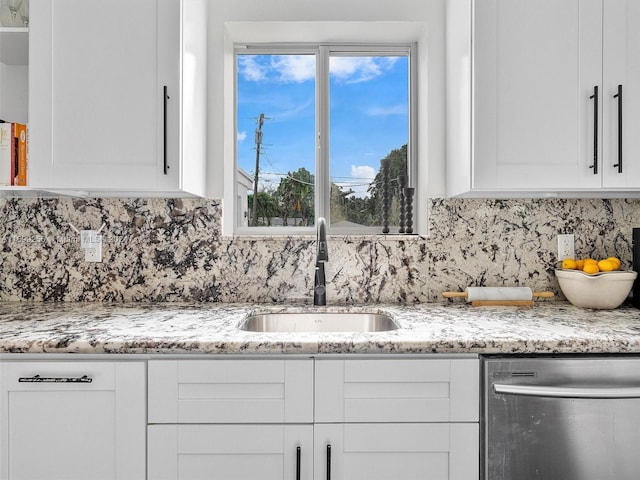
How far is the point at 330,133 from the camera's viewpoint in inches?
86.9

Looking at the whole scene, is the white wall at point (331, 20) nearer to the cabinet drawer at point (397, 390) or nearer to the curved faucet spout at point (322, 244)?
the curved faucet spout at point (322, 244)

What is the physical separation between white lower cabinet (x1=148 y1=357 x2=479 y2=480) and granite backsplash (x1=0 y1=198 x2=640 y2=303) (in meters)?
0.69

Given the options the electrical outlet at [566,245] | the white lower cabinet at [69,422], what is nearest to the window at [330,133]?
the electrical outlet at [566,245]

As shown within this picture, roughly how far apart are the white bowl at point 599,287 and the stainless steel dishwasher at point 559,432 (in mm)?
546

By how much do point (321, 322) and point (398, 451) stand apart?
68 cm

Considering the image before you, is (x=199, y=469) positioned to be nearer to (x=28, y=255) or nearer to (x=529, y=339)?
(x=529, y=339)

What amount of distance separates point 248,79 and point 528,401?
1.86m

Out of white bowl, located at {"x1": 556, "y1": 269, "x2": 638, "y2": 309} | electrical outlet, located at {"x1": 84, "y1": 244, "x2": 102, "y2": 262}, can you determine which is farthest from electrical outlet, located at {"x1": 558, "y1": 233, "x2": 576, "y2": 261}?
electrical outlet, located at {"x1": 84, "y1": 244, "x2": 102, "y2": 262}

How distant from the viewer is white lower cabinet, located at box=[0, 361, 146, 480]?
4.34ft

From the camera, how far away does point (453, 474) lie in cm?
133

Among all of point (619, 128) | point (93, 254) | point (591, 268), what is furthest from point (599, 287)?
point (93, 254)

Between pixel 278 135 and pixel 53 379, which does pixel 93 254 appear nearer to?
pixel 53 379

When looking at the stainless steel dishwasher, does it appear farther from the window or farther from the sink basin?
the window

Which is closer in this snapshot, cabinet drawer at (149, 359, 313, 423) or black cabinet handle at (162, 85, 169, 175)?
cabinet drawer at (149, 359, 313, 423)
